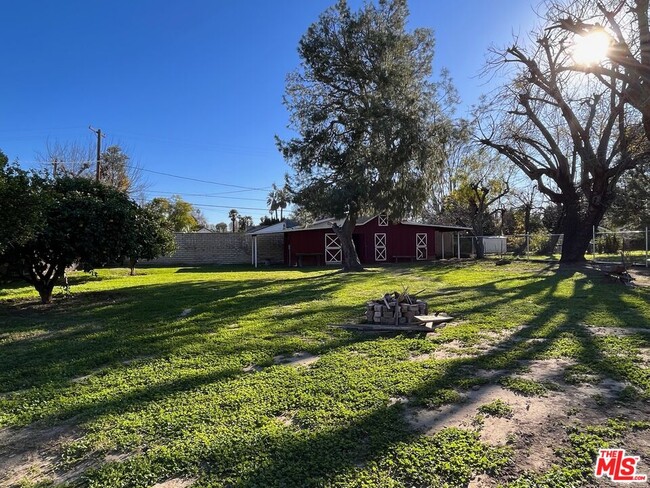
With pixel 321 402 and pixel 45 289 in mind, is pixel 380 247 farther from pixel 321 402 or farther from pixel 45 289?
pixel 321 402

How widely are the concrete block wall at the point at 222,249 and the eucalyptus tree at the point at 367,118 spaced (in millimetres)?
11094

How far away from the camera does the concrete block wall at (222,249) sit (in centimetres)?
2767

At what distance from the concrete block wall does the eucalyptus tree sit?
11094 mm

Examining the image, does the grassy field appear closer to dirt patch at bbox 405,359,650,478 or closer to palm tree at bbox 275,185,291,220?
dirt patch at bbox 405,359,650,478

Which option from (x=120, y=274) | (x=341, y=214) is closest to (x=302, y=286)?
(x=341, y=214)

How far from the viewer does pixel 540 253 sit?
94.0ft

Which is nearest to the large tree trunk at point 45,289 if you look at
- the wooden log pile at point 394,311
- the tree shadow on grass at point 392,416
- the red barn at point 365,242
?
the wooden log pile at point 394,311

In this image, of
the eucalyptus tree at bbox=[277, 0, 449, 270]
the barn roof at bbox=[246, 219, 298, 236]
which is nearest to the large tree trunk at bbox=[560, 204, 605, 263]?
the eucalyptus tree at bbox=[277, 0, 449, 270]

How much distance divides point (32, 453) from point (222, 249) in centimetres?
2634

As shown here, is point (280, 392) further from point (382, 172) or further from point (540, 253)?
point (540, 253)

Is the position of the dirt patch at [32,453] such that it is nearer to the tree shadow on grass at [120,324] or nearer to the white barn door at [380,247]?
the tree shadow on grass at [120,324]

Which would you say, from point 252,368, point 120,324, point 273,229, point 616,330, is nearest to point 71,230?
point 120,324

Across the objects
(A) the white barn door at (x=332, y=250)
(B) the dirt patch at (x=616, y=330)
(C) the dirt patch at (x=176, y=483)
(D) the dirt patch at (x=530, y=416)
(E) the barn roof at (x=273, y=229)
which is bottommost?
(C) the dirt patch at (x=176, y=483)

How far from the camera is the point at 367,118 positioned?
1623cm
